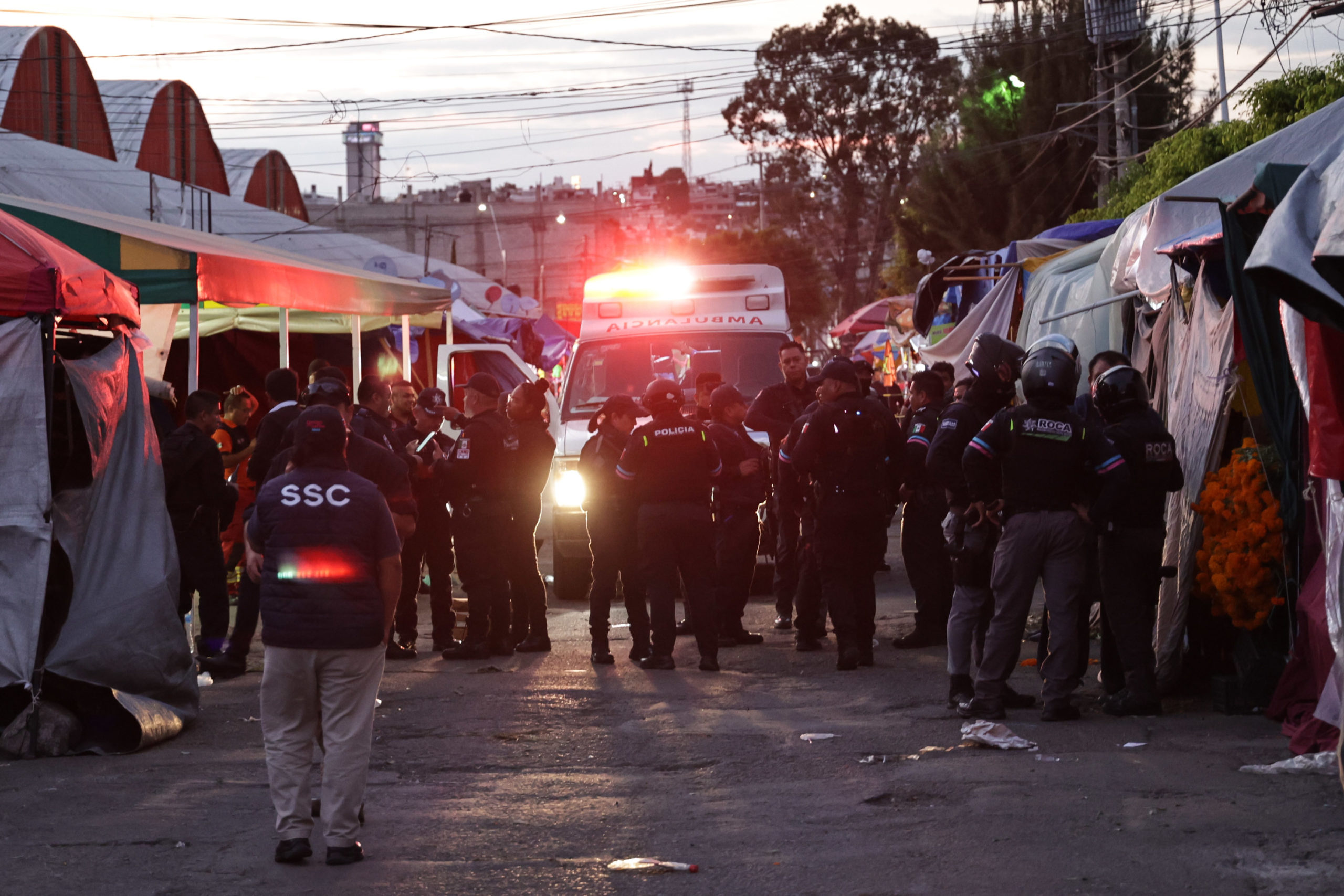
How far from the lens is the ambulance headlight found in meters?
13.2

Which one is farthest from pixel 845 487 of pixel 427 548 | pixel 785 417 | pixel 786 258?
pixel 786 258

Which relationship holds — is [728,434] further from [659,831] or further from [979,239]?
[979,239]

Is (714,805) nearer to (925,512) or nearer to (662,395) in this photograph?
(662,395)

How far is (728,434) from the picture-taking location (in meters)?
11.2

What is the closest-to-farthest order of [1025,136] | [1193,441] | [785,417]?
[1193,441] < [785,417] < [1025,136]

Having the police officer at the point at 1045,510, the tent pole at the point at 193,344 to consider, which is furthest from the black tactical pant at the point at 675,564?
the tent pole at the point at 193,344

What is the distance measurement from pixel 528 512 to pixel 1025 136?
32.9 meters

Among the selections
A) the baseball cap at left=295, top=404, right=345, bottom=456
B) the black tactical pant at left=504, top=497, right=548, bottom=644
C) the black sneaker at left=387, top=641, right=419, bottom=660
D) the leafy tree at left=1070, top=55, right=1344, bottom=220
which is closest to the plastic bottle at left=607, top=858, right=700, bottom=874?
the baseball cap at left=295, top=404, right=345, bottom=456

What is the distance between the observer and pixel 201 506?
388 inches

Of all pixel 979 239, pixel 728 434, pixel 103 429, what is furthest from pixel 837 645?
pixel 979 239

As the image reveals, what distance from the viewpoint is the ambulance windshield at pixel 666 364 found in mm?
14125

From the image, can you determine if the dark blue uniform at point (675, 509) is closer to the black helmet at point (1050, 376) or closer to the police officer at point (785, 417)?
the police officer at point (785, 417)

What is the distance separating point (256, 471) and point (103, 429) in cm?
148

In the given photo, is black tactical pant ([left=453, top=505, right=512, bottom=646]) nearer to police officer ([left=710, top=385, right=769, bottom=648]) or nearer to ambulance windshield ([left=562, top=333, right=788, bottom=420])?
police officer ([left=710, top=385, right=769, bottom=648])
